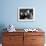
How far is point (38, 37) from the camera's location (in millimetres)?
3664

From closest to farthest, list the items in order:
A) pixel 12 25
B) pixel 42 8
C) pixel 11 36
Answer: pixel 11 36 → pixel 12 25 → pixel 42 8

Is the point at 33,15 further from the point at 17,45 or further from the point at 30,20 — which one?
the point at 17,45

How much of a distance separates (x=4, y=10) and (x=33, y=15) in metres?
0.95

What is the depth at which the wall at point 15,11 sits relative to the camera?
4.12 meters

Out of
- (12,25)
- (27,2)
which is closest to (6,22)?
(12,25)

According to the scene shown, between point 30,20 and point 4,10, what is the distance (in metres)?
0.90

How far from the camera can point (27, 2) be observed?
413cm

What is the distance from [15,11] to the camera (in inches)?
163

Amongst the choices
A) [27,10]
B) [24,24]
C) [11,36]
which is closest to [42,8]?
[27,10]

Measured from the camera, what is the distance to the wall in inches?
162

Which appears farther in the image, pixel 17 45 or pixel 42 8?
pixel 42 8

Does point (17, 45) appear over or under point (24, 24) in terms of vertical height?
under

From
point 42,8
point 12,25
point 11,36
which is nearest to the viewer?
point 11,36

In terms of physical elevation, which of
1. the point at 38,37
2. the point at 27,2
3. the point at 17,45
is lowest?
the point at 17,45
